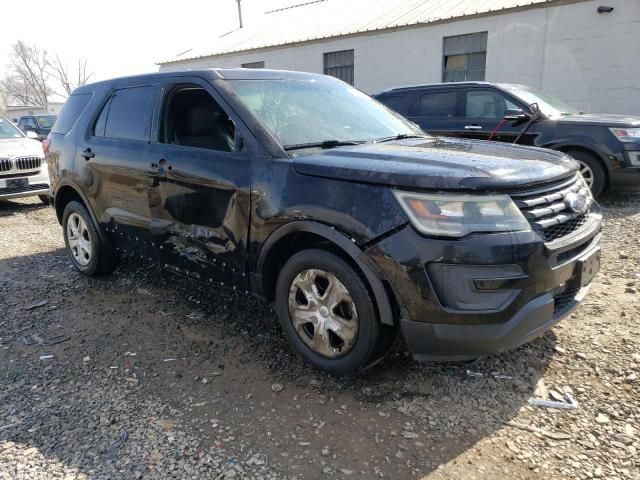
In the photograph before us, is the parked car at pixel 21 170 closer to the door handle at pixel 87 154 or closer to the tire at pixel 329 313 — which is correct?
the door handle at pixel 87 154

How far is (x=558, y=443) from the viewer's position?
95.2 inches

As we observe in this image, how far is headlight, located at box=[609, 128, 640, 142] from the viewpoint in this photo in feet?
22.3

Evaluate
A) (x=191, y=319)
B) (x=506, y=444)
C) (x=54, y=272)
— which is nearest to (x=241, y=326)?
(x=191, y=319)

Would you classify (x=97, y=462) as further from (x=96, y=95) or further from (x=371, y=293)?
(x=96, y=95)

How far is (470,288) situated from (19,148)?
28.6ft

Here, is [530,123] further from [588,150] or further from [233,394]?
[233,394]

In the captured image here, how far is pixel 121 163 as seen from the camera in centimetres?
405

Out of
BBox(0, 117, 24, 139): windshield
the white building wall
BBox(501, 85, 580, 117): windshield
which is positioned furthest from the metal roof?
BBox(0, 117, 24, 139): windshield

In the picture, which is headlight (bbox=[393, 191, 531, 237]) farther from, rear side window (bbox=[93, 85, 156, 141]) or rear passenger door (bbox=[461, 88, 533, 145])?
rear passenger door (bbox=[461, 88, 533, 145])

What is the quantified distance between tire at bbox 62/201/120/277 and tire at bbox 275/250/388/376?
2.33 metres

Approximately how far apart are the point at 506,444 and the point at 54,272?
4.50m

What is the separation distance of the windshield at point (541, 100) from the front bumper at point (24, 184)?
759cm

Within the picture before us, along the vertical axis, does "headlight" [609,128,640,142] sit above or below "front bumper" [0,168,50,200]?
above

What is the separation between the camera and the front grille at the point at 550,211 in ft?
8.25
